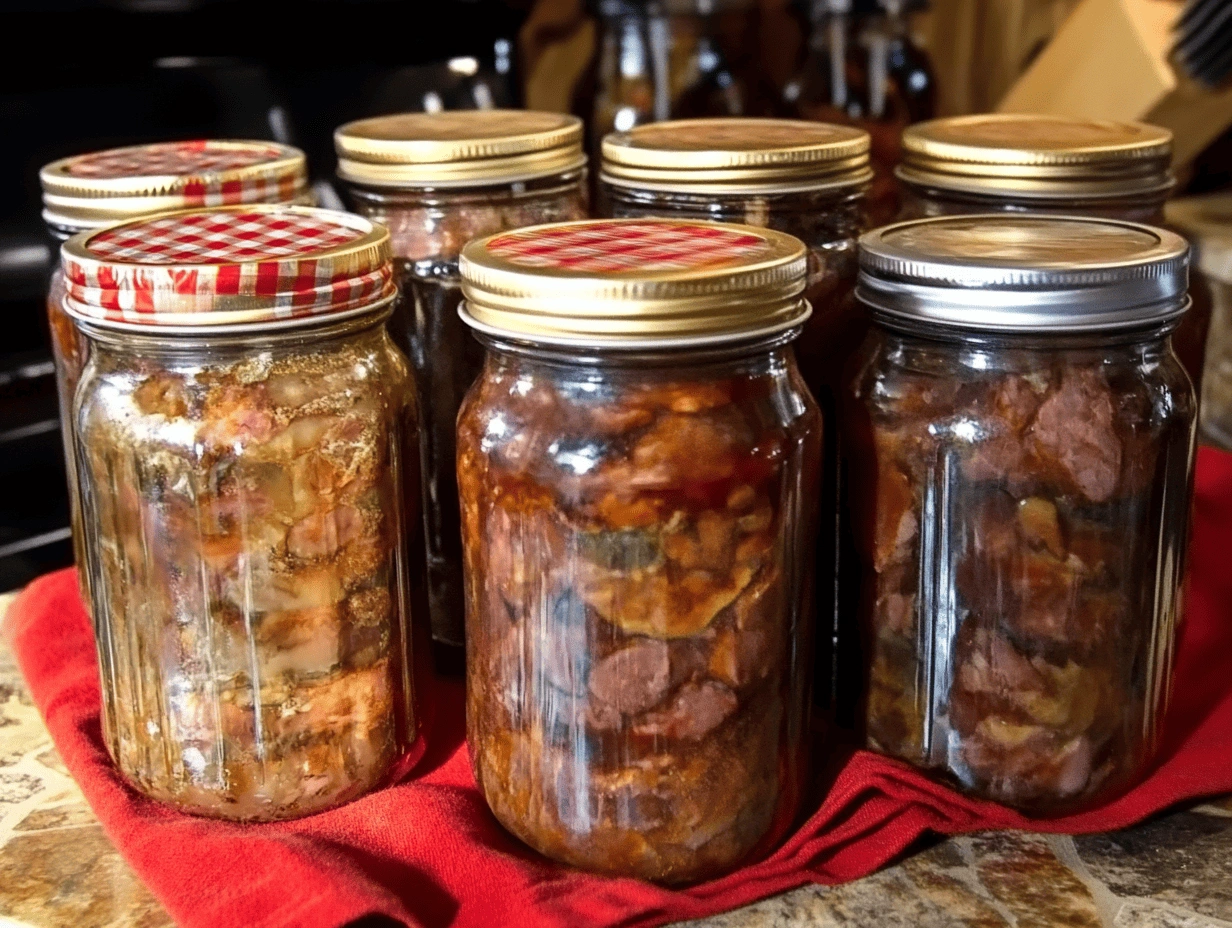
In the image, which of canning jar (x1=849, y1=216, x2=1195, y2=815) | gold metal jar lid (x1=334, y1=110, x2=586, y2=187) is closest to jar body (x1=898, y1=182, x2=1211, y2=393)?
canning jar (x1=849, y1=216, x2=1195, y2=815)

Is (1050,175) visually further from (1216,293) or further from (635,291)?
(1216,293)

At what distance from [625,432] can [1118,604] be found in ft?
0.96

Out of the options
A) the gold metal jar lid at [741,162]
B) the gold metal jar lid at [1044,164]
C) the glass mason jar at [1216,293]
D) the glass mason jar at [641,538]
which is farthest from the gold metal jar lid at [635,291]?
the glass mason jar at [1216,293]

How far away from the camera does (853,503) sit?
2.60 feet

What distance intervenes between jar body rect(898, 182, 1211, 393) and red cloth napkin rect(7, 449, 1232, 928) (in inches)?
9.6

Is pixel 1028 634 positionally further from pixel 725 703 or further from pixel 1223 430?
pixel 1223 430

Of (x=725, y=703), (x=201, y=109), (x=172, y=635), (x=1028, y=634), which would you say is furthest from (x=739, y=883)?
(x=201, y=109)

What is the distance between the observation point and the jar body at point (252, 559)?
0.71 metres

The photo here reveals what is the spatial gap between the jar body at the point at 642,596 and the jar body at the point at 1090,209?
0.28 meters

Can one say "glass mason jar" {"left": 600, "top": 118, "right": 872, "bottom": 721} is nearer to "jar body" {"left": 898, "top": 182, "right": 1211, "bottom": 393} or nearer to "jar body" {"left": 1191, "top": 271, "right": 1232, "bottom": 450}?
"jar body" {"left": 898, "top": 182, "right": 1211, "bottom": 393}

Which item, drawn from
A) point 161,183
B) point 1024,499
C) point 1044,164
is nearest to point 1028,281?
point 1024,499

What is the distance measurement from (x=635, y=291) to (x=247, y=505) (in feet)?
0.76

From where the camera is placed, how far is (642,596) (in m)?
0.68

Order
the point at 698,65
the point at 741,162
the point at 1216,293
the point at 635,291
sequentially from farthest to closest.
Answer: the point at 698,65
the point at 1216,293
the point at 741,162
the point at 635,291
